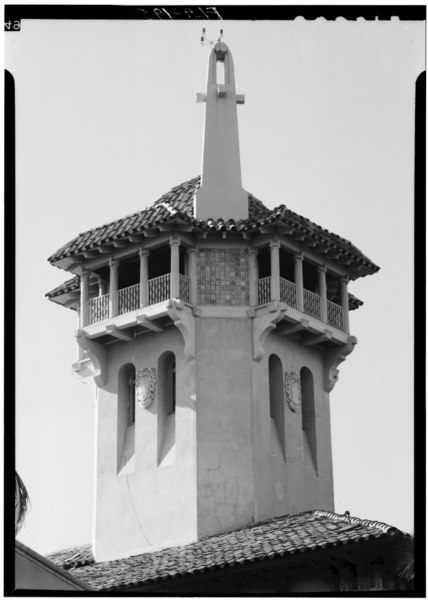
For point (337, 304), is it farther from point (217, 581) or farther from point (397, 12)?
point (397, 12)

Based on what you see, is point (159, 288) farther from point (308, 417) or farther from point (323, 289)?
point (308, 417)

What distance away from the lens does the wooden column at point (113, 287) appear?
49188mm

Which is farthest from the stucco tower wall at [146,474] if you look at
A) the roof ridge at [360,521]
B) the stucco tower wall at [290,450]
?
the roof ridge at [360,521]

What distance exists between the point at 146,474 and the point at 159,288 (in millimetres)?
3776

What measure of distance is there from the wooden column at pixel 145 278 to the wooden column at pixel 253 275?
2093mm

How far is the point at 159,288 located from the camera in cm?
4869

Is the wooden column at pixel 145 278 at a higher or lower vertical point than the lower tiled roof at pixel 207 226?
lower

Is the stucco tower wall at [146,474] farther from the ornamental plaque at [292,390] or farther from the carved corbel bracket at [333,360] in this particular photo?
the carved corbel bracket at [333,360]

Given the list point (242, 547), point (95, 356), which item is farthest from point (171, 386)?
point (242, 547)

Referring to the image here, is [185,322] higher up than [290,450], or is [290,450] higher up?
[185,322]

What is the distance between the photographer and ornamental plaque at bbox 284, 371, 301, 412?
49.2m

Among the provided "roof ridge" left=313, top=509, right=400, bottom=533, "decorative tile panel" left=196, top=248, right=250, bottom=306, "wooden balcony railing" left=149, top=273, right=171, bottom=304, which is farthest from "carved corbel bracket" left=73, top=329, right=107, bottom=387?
"roof ridge" left=313, top=509, right=400, bottom=533

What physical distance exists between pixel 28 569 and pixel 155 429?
1089 centimetres

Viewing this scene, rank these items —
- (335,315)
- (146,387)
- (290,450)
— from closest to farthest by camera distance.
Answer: (290,450) < (146,387) < (335,315)
